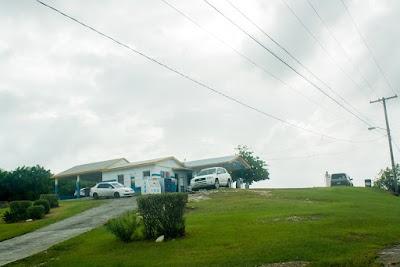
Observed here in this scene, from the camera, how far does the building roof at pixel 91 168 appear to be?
43.3 m

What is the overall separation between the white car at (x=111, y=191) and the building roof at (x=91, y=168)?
7989mm

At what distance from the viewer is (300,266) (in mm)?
8367

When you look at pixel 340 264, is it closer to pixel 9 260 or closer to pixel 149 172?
pixel 9 260

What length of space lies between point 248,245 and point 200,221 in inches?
226

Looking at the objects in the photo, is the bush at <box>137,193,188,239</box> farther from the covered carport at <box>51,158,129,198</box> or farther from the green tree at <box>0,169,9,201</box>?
the green tree at <box>0,169,9,201</box>

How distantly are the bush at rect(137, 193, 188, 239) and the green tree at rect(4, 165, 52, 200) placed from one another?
1404 inches

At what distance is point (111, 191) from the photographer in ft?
112

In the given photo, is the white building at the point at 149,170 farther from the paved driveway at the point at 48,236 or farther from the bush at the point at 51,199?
the paved driveway at the point at 48,236

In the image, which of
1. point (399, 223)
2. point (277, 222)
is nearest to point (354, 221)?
point (399, 223)

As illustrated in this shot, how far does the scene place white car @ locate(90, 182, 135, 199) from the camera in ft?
111

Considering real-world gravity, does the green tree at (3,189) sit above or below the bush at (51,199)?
above

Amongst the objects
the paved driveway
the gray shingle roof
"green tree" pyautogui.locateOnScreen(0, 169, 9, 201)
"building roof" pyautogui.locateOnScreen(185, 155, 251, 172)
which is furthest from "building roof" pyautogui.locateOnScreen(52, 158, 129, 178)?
the paved driveway

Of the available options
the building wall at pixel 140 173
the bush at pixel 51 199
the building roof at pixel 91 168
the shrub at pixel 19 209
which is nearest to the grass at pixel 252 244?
the shrub at pixel 19 209

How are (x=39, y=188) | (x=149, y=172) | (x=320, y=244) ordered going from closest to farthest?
(x=320, y=244) → (x=149, y=172) → (x=39, y=188)
